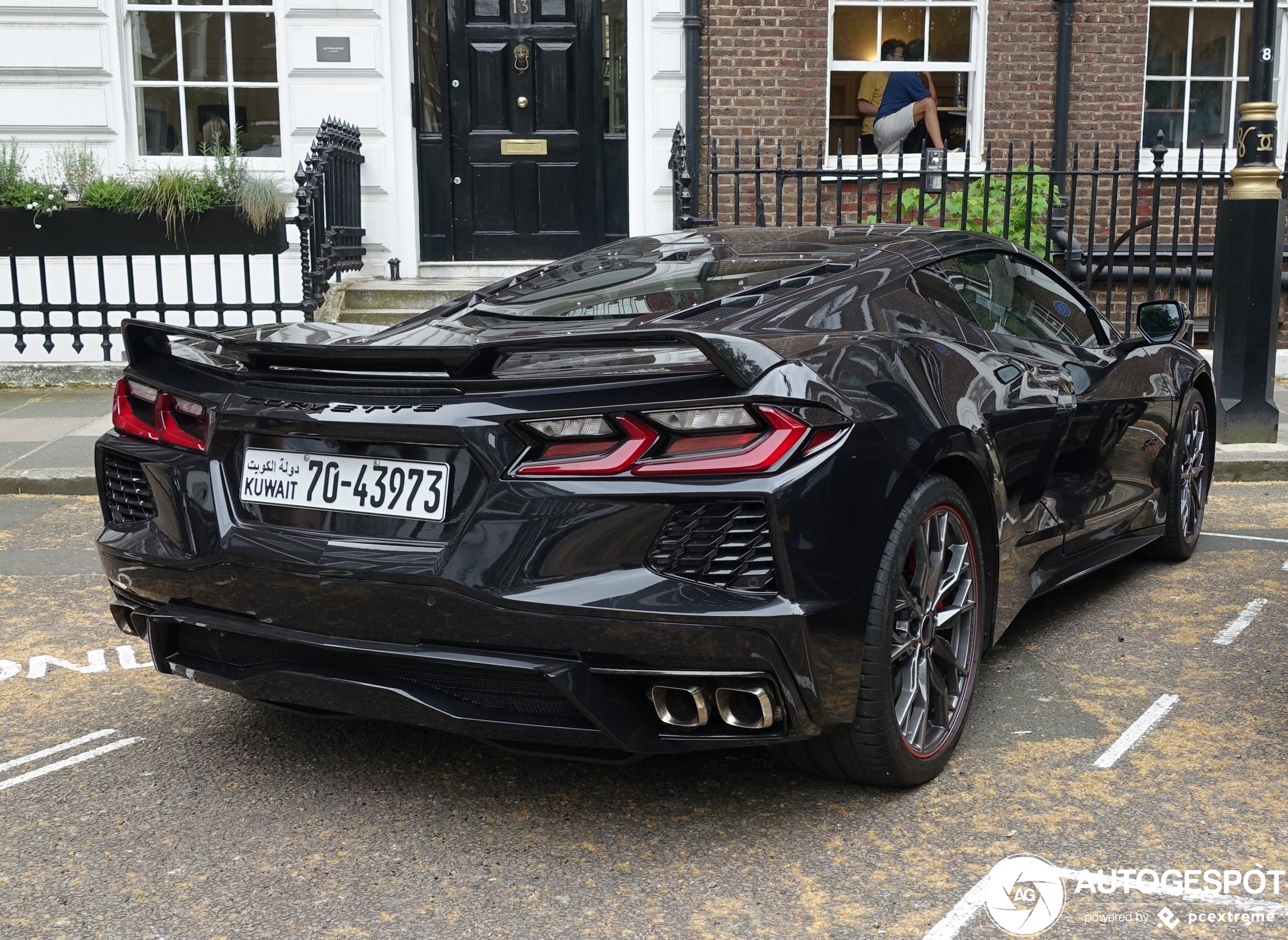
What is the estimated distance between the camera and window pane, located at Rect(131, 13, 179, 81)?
1159 centimetres

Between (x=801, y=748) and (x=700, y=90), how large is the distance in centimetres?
921

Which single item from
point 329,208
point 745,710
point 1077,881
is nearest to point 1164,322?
point 1077,881

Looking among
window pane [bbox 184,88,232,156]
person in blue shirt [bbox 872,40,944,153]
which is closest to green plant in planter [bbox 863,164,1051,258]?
person in blue shirt [bbox 872,40,944,153]

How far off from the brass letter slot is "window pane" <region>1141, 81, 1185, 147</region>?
17.8 ft

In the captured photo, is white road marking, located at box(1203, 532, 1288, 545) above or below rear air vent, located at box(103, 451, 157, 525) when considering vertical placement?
below

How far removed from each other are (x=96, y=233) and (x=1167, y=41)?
30.8 ft

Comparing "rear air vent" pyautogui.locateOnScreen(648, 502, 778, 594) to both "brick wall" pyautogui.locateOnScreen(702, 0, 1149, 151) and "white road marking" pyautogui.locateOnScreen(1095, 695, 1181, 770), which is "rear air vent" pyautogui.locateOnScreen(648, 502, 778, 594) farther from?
"brick wall" pyautogui.locateOnScreen(702, 0, 1149, 151)

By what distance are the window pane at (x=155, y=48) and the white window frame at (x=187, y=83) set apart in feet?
0.09

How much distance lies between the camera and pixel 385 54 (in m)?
11.2

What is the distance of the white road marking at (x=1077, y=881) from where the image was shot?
266 cm

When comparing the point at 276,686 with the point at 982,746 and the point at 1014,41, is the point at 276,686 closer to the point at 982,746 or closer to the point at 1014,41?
the point at 982,746

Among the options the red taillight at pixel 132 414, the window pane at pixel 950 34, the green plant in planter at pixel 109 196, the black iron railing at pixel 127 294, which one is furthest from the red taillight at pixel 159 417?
the window pane at pixel 950 34

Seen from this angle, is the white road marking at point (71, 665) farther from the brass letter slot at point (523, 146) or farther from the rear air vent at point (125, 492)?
the brass letter slot at point (523, 146)

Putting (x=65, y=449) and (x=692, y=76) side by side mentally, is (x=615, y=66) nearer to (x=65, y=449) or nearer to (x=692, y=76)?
(x=692, y=76)
